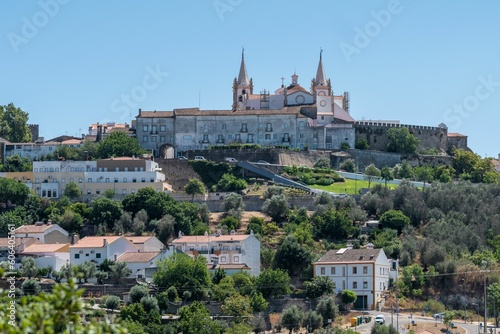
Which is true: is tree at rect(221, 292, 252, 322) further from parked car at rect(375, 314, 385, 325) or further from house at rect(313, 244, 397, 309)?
house at rect(313, 244, 397, 309)

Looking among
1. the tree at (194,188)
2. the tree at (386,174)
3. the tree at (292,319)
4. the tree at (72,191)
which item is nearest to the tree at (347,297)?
the tree at (292,319)

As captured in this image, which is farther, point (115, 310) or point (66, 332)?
point (115, 310)

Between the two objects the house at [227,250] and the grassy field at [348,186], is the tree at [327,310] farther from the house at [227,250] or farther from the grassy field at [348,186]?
the grassy field at [348,186]

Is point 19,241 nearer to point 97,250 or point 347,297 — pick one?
point 97,250

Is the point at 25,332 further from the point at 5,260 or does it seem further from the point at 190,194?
the point at 190,194

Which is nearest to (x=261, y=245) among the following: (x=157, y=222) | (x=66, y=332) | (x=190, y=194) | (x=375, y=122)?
(x=157, y=222)
